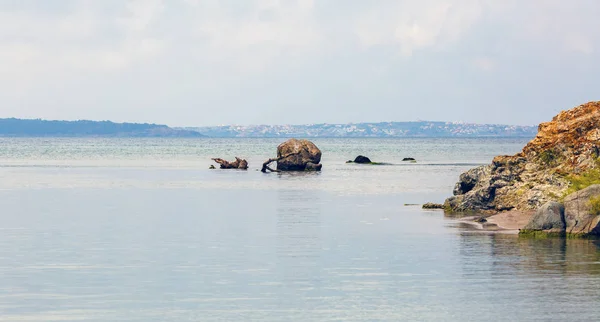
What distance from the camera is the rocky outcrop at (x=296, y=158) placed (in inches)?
3344

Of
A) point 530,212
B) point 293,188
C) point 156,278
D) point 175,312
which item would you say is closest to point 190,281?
point 156,278

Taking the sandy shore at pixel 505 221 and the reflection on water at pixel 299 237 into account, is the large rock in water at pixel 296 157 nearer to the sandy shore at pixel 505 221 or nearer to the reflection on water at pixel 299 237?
the reflection on water at pixel 299 237

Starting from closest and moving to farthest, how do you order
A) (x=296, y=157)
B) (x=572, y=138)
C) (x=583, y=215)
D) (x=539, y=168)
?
1. (x=583, y=215)
2. (x=539, y=168)
3. (x=572, y=138)
4. (x=296, y=157)

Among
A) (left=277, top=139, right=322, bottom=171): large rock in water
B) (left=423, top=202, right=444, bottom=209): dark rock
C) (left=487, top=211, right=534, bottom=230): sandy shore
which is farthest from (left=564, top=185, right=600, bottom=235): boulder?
(left=277, top=139, right=322, bottom=171): large rock in water

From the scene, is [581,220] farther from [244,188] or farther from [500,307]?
[244,188]

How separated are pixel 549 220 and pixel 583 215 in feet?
3.62

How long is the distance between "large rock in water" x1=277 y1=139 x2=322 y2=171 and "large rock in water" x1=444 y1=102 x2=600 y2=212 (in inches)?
1600

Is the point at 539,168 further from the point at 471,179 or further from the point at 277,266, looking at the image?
the point at 277,266

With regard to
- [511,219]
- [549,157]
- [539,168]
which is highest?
[549,157]

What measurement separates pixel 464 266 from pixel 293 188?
116ft

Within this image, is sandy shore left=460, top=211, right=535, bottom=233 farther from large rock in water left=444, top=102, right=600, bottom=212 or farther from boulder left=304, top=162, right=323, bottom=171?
boulder left=304, top=162, right=323, bottom=171

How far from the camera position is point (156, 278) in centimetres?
2472

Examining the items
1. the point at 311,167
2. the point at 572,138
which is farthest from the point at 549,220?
the point at 311,167

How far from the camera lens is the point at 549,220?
3369 centimetres
